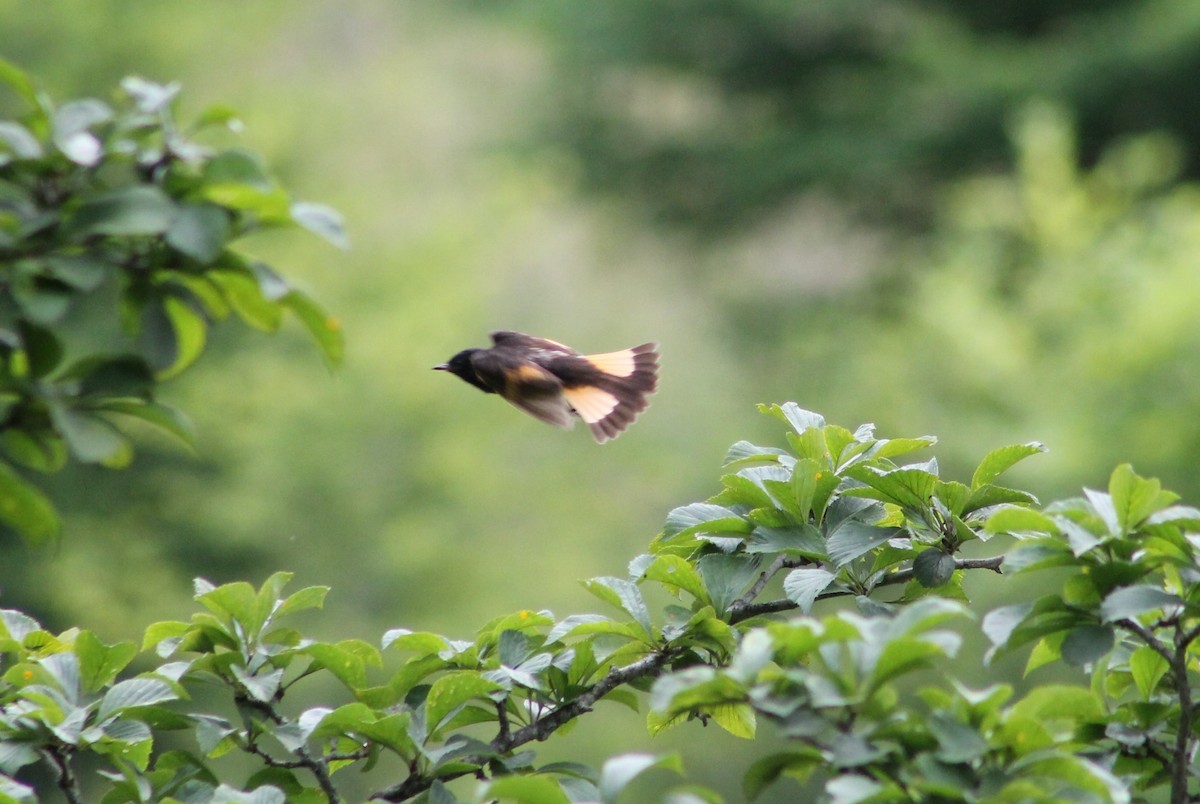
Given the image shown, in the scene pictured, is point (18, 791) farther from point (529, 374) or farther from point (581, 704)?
point (529, 374)

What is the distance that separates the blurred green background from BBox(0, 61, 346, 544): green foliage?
5090 mm

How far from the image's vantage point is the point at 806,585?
1203mm

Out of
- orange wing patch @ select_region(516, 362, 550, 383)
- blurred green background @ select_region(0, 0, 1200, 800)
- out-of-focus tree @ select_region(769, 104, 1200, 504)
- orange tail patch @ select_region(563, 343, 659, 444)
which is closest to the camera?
orange wing patch @ select_region(516, 362, 550, 383)

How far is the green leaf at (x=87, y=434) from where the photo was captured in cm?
89

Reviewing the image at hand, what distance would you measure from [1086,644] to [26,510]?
0.89 m

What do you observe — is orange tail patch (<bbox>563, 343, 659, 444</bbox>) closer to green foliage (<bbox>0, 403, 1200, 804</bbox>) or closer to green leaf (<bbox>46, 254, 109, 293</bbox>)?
green foliage (<bbox>0, 403, 1200, 804</bbox>)

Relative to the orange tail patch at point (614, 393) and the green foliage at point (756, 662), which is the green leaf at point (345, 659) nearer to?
the green foliage at point (756, 662)

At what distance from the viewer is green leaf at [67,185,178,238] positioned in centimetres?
88

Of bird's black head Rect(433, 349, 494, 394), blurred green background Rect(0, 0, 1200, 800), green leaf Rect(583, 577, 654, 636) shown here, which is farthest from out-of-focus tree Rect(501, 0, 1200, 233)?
green leaf Rect(583, 577, 654, 636)

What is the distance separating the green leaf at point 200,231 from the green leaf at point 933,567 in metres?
0.74

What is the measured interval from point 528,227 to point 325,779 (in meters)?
10.1

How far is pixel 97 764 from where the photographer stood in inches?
295

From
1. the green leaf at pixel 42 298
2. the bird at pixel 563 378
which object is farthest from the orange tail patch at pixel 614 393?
the green leaf at pixel 42 298

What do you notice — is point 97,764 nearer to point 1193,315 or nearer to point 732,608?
point 1193,315
